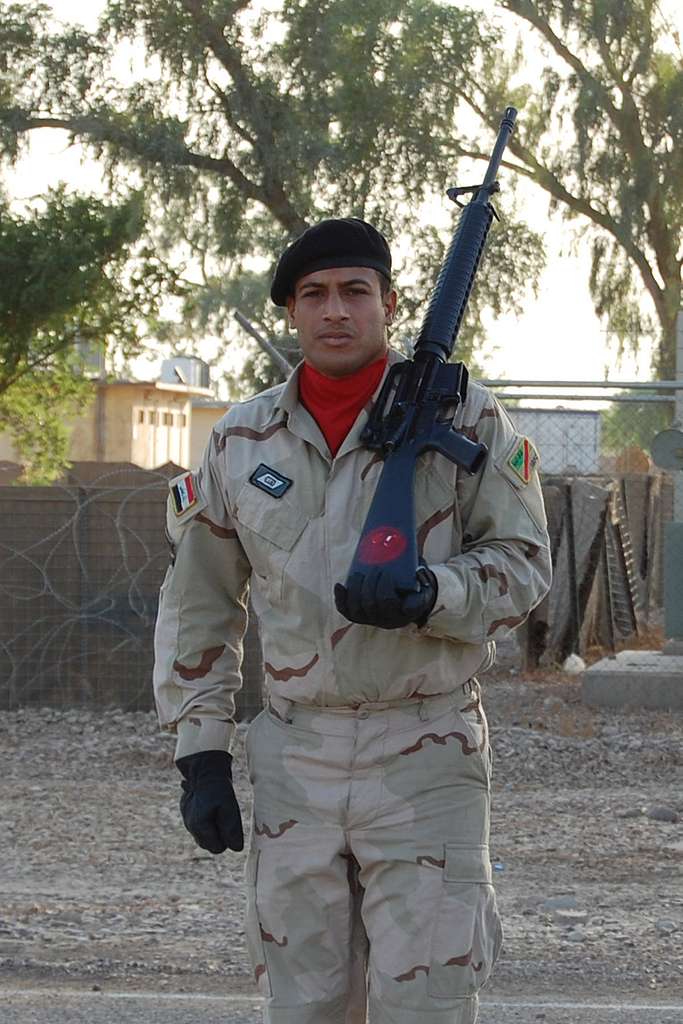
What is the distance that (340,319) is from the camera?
10.8 feet

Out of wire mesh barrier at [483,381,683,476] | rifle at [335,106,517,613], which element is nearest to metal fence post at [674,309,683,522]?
wire mesh barrier at [483,381,683,476]

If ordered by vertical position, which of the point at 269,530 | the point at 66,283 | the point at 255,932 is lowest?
the point at 255,932

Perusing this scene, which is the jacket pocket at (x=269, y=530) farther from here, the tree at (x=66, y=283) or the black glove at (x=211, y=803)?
the tree at (x=66, y=283)

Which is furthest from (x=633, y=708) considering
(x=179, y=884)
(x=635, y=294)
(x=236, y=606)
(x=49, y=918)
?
(x=635, y=294)

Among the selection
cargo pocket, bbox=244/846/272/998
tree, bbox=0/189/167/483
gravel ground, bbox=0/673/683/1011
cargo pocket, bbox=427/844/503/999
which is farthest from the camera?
tree, bbox=0/189/167/483

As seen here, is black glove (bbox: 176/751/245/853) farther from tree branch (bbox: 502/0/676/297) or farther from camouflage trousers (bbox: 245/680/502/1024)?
tree branch (bbox: 502/0/676/297)

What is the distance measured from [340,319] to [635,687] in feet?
26.8

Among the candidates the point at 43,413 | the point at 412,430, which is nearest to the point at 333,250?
the point at 412,430

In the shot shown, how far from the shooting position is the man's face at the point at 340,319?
331cm

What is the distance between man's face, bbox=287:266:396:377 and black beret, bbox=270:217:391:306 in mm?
17

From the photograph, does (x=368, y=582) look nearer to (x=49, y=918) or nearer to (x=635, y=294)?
(x=49, y=918)

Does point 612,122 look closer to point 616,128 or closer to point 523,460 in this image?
point 616,128

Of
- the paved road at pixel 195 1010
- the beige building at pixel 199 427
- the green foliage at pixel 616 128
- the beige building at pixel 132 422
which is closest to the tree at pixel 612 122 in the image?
the green foliage at pixel 616 128

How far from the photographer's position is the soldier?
126 inches
